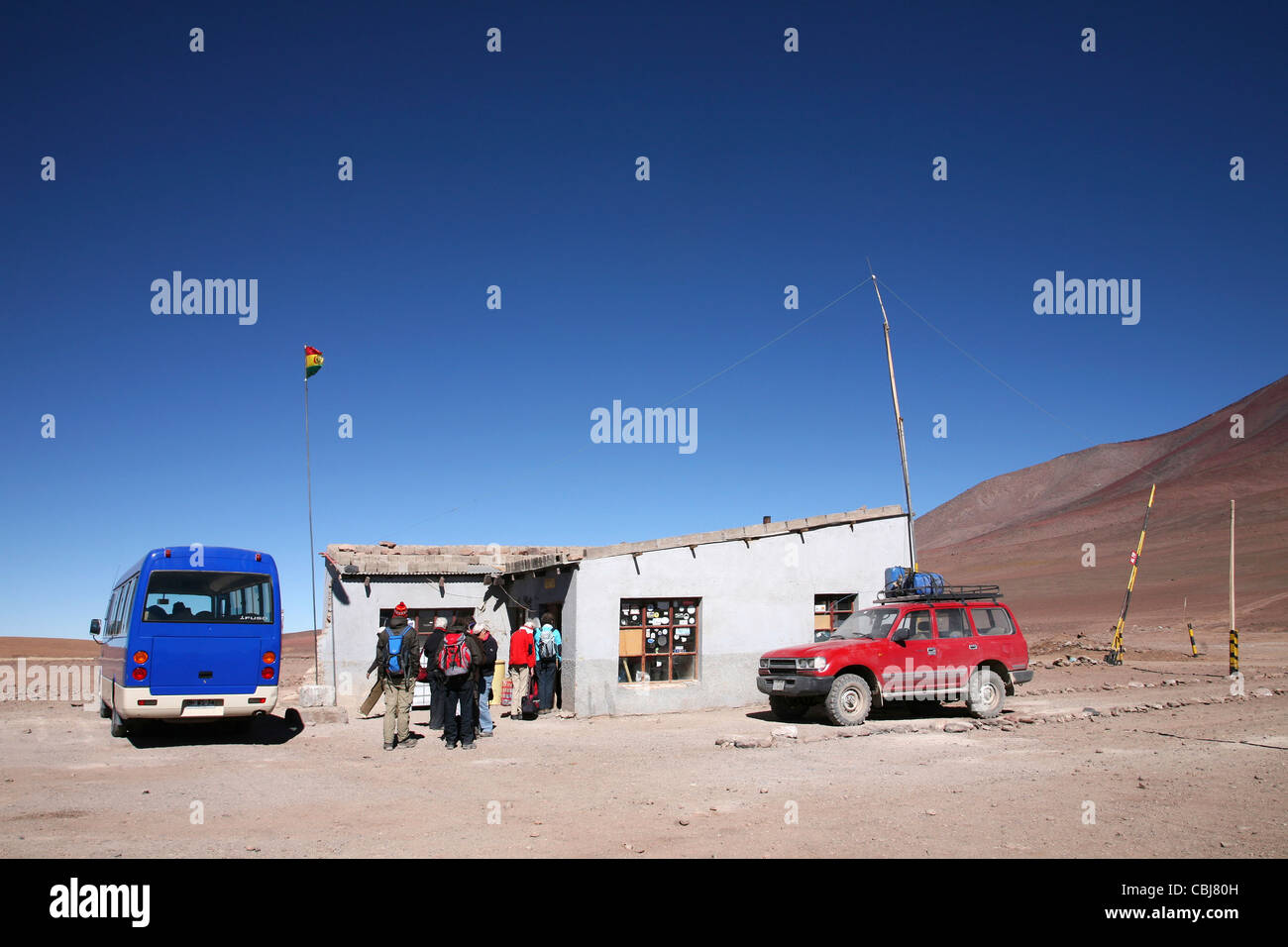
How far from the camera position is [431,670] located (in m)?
13.0

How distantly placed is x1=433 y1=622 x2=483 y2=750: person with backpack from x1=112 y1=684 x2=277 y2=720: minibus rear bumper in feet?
8.92

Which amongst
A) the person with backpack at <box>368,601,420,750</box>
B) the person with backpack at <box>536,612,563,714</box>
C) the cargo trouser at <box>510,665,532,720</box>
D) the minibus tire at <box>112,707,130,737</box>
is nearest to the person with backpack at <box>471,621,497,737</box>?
the person with backpack at <box>368,601,420,750</box>

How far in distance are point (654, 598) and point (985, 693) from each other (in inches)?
230

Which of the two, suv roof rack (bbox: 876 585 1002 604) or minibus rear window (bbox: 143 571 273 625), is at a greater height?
minibus rear window (bbox: 143 571 273 625)

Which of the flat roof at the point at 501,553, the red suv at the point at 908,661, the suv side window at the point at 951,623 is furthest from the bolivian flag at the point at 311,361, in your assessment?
the suv side window at the point at 951,623

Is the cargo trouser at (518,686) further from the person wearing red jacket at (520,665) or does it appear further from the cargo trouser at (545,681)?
the cargo trouser at (545,681)

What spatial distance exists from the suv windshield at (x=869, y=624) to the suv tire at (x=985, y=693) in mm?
1612

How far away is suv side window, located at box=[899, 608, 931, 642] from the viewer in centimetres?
1425

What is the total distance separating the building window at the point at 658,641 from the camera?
16.3 metres

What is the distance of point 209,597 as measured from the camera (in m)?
12.8

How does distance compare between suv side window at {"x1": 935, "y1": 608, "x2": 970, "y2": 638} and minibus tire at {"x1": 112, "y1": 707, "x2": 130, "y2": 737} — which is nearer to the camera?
minibus tire at {"x1": 112, "y1": 707, "x2": 130, "y2": 737}

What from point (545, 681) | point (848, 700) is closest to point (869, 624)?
point (848, 700)

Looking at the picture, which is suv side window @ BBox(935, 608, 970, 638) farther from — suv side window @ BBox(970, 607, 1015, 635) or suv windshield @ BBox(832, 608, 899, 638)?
suv windshield @ BBox(832, 608, 899, 638)
